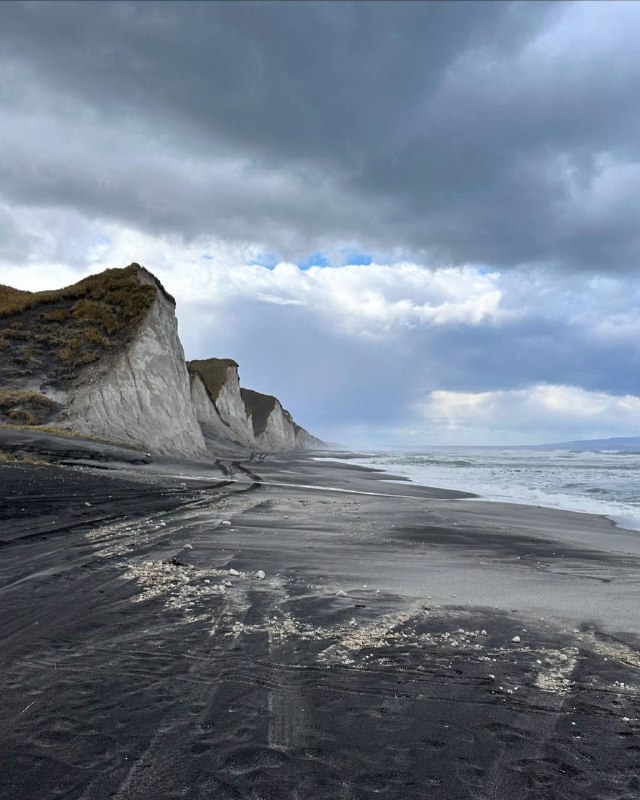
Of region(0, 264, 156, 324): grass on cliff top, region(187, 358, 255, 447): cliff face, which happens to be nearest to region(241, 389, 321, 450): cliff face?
region(187, 358, 255, 447): cliff face

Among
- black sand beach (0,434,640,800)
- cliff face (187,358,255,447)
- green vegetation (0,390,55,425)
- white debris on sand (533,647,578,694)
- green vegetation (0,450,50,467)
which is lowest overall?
white debris on sand (533,647,578,694)

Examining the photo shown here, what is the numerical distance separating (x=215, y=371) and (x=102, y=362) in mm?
44923

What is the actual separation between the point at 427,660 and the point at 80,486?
11.4 m

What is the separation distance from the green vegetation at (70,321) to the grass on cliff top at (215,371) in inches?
1363

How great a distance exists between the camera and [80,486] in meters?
12.8

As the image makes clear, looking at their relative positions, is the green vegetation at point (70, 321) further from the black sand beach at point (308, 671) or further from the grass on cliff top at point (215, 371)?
the grass on cliff top at point (215, 371)

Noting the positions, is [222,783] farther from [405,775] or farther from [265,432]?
[265,432]

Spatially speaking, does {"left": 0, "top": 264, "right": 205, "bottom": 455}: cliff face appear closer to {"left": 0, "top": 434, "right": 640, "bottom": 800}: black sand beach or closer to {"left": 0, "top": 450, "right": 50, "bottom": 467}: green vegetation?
{"left": 0, "top": 450, "right": 50, "bottom": 467}: green vegetation

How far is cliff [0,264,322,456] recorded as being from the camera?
85.3ft

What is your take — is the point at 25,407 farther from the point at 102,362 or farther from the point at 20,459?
the point at 20,459

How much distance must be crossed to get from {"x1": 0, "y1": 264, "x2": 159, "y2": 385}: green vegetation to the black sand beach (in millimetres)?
23318

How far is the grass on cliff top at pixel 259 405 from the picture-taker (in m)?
96.9

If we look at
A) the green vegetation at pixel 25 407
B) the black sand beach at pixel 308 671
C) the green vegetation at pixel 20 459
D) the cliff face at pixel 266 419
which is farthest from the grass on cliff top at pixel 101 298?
the cliff face at pixel 266 419

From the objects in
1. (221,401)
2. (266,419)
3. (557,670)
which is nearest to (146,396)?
(557,670)
